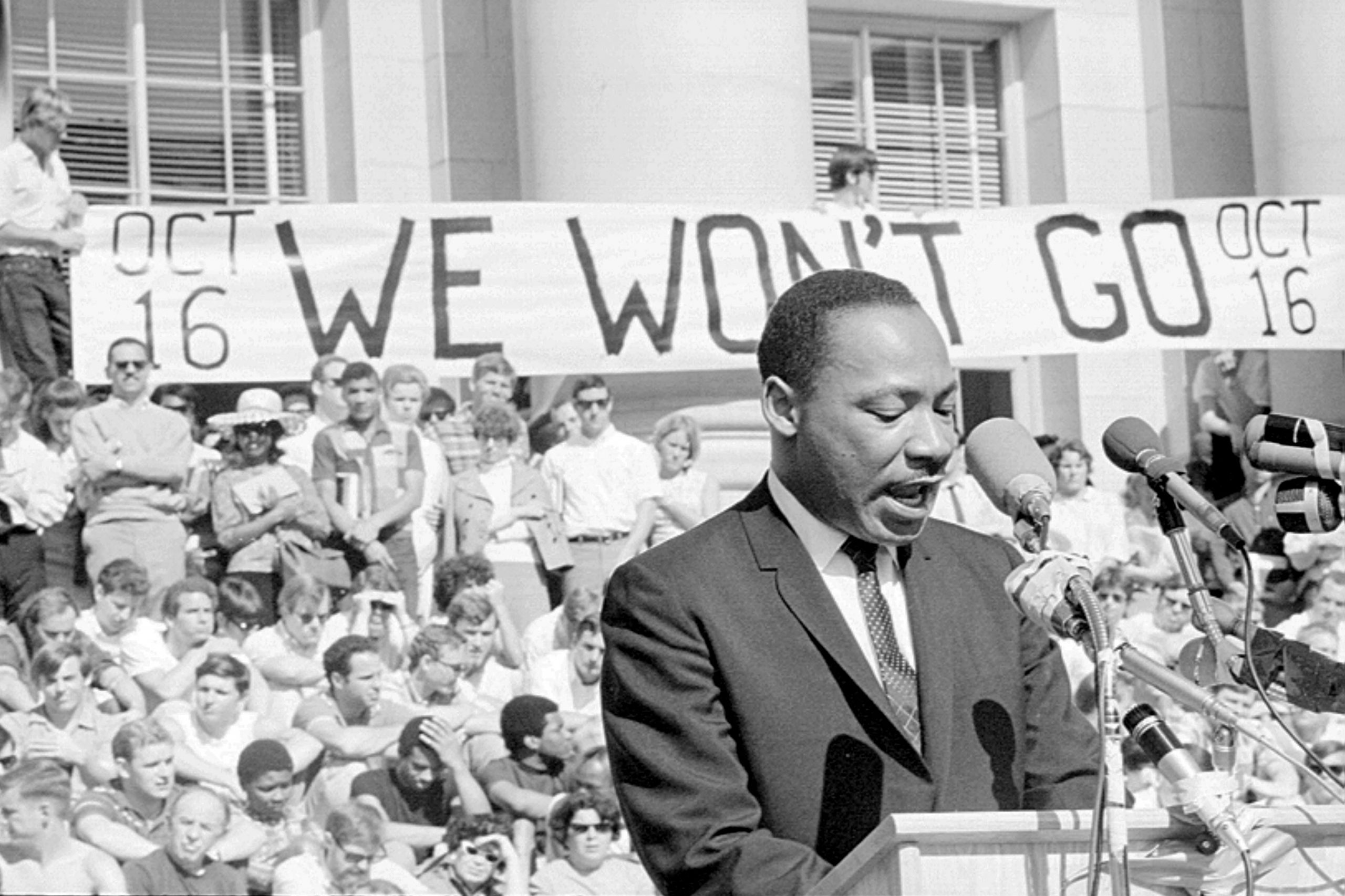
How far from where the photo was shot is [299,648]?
1031cm

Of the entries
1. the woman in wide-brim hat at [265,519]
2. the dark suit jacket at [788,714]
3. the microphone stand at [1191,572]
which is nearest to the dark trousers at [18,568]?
the woman in wide-brim hat at [265,519]

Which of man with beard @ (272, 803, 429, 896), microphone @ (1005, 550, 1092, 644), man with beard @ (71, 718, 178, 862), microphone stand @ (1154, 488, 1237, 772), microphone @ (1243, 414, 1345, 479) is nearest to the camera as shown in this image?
microphone @ (1005, 550, 1092, 644)

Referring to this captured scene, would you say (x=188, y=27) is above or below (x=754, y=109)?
above

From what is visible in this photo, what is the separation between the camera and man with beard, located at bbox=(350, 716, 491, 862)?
9.48 metres

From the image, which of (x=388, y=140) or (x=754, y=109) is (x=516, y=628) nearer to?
(x=754, y=109)

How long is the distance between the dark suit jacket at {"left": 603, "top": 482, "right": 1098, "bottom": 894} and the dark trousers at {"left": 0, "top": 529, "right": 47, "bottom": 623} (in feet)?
23.1

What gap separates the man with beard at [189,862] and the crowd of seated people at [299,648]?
1cm

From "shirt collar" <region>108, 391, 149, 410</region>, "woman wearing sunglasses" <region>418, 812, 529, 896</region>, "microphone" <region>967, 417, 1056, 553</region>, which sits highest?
"shirt collar" <region>108, 391, 149, 410</region>

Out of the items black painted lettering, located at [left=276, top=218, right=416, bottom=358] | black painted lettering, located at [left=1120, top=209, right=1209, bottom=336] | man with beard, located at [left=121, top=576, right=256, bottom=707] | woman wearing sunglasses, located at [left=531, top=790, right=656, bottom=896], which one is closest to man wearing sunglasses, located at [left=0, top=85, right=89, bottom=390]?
black painted lettering, located at [left=276, top=218, right=416, bottom=358]

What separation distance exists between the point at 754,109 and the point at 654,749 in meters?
9.97

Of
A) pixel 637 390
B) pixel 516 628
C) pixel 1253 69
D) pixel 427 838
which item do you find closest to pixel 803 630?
pixel 427 838

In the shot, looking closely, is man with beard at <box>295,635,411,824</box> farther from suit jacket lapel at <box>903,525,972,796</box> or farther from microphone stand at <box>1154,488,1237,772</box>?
microphone stand at <box>1154,488,1237,772</box>

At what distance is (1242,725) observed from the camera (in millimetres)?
3258

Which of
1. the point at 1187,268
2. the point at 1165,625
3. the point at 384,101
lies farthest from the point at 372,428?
the point at 384,101
